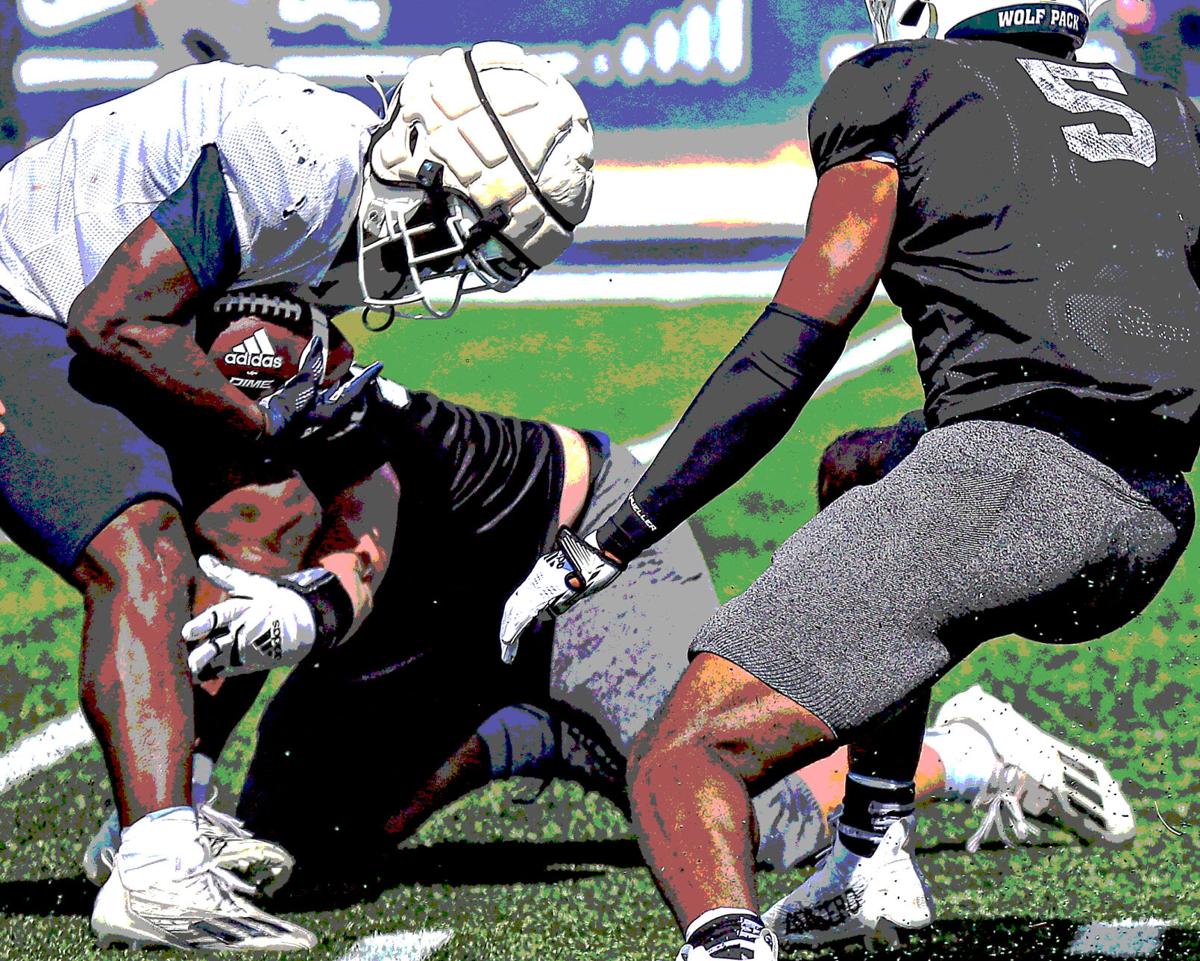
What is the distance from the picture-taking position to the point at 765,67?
6.92 m

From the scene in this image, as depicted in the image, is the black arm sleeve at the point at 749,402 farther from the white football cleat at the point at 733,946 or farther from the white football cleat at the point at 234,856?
the white football cleat at the point at 234,856

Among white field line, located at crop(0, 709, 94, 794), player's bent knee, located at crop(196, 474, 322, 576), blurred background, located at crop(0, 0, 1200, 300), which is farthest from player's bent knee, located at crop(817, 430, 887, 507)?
blurred background, located at crop(0, 0, 1200, 300)

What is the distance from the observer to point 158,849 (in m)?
2.64

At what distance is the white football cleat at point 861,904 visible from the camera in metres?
2.72

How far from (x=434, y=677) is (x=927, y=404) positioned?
1.52m

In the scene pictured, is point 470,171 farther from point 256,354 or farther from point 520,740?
point 520,740

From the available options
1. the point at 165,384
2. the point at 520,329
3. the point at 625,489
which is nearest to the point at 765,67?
the point at 520,329

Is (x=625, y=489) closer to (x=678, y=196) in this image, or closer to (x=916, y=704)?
(x=916, y=704)

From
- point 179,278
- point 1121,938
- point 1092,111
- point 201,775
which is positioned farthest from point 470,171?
point 1121,938

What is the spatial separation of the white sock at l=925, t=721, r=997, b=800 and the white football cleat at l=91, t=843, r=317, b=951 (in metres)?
1.35

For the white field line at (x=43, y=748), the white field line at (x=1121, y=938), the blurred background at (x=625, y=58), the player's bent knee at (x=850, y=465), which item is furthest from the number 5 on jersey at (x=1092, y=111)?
the blurred background at (x=625, y=58)

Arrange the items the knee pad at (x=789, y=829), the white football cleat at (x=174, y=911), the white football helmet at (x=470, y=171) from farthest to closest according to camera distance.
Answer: the white football helmet at (x=470, y=171) < the knee pad at (x=789, y=829) < the white football cleat at (x=174, y=911)

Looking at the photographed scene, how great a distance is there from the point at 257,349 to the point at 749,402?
134cm

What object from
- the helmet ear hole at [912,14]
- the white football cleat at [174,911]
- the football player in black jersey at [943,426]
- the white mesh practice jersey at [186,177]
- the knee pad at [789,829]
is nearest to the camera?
the football player in black jersey at [943,426]
